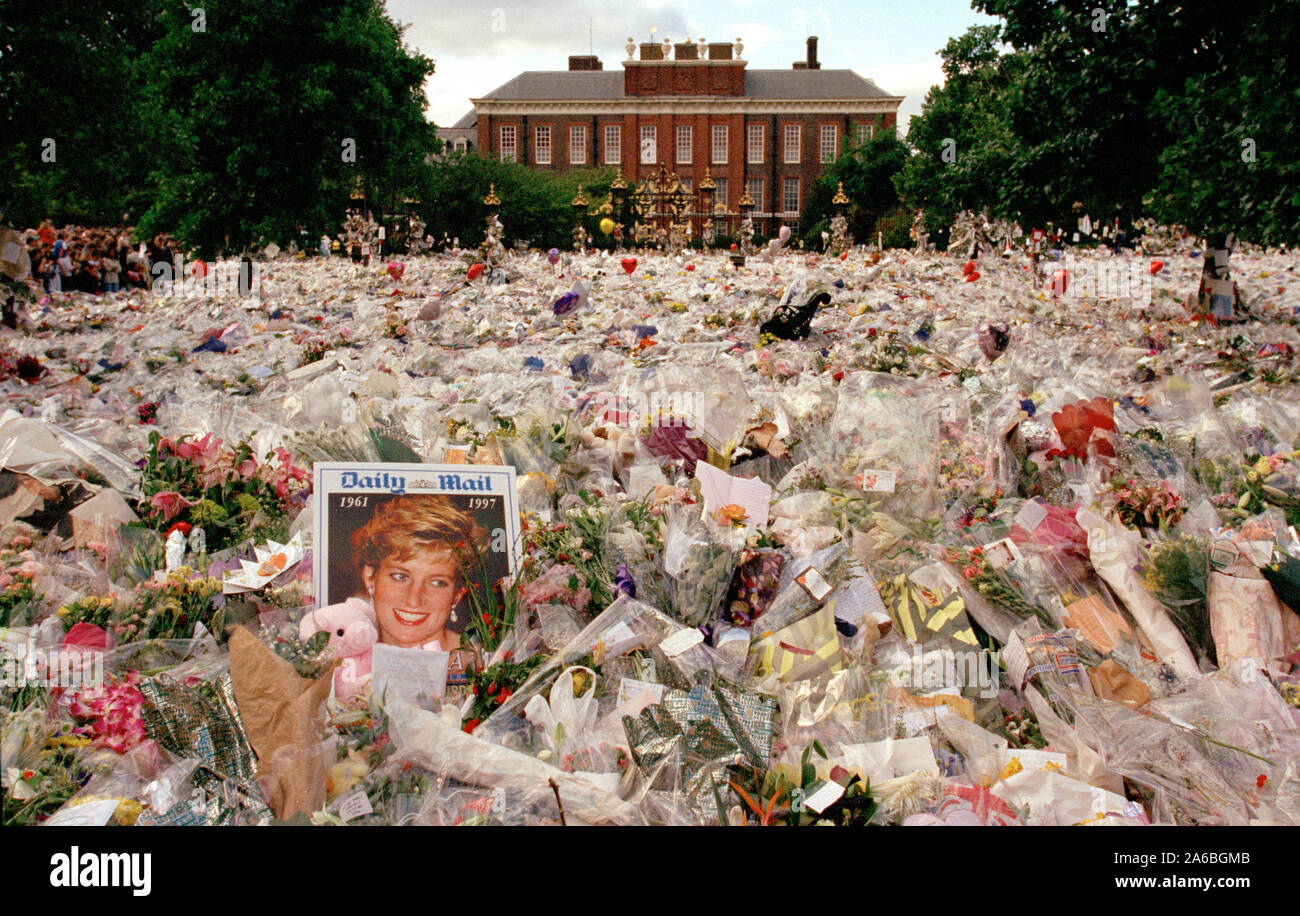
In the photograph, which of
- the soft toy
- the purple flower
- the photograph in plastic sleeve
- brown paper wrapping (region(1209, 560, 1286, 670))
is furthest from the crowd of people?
brown paper wrapping (region(1209, 560, 1286, 670))

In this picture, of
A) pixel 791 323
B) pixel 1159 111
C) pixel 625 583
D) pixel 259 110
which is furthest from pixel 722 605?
pixel 259 110

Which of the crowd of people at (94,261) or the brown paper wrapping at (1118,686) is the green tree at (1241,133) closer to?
the brown paper wrapping at (1118,686)

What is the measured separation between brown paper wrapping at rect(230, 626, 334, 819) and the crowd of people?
510 inches

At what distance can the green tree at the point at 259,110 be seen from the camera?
1432cm

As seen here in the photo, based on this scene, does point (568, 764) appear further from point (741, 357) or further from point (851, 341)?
point (851, 341)

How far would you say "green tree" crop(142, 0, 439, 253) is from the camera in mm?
14320

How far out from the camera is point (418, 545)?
9.36 feet

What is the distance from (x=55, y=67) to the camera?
399 inches

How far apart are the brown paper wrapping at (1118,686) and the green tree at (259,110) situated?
13899mm

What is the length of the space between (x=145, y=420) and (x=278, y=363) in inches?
77.3

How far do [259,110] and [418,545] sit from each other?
13.9 meters

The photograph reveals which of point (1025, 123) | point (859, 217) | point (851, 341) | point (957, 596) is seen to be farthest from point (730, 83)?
point (957, 596)

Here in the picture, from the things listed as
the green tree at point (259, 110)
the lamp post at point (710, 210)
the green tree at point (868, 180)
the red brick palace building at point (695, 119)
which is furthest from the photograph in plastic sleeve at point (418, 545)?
the red brick palace building at point (695, 119)

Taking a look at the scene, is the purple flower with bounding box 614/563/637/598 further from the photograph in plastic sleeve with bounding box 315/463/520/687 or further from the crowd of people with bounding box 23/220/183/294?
the crowd of people with bounding box 23/220/183/294
